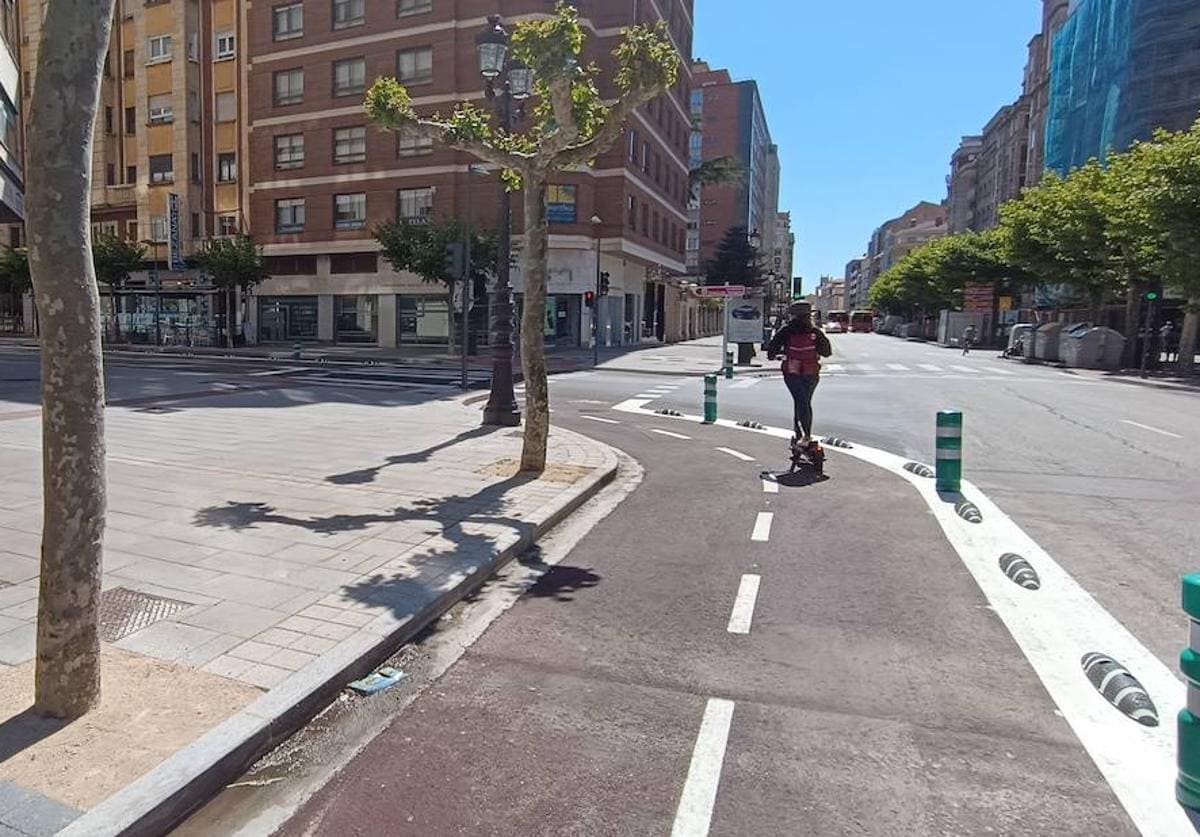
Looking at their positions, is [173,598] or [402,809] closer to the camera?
[402,809]

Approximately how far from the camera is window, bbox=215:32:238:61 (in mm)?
43812

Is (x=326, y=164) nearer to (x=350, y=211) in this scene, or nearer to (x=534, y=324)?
(x=350, y=211)

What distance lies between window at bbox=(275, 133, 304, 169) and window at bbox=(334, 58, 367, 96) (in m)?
3.17

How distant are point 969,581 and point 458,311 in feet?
108

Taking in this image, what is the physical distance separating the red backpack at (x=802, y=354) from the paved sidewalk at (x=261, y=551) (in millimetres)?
2340

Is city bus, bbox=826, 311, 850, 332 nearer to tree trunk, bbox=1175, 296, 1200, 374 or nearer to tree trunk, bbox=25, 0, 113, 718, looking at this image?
tree trunk, bbox=1175, 296, 1200, 374

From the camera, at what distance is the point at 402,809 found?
2928mm

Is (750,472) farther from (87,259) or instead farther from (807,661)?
(87,259)

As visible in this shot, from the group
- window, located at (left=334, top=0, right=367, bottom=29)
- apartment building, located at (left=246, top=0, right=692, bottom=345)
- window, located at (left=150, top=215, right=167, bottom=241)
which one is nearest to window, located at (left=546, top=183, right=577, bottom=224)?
apartment building, located at (left=246, top=0, right=692, bottom=345)

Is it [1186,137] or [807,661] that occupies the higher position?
[1186,137]

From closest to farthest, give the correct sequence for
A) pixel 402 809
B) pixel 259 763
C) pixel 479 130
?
1. pixel 402 809
2. pixel 259 763
3. pixel 479 130

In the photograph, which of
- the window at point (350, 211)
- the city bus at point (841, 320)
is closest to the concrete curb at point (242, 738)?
the window at point (350, 211)

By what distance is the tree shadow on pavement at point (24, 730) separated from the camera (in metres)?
3.04

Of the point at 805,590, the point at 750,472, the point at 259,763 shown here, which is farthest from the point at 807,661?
the point at 750,472
